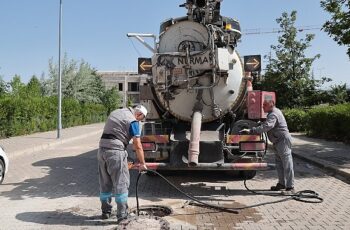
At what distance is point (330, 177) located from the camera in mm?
10008

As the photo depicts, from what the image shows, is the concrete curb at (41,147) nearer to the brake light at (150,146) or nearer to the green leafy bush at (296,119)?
the brake light at (150,146)

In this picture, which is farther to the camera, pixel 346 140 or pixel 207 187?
pixel 346 140

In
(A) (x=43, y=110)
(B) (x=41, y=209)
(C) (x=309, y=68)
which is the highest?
(C) (x=309, y=68)

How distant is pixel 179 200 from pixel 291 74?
2324cm

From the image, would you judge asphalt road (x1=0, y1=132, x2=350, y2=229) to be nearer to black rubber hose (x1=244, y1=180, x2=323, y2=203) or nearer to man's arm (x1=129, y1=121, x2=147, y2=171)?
black rubber hose (x1=244, y1=180, x2=323, y2=203)

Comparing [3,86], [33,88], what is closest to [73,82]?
[33,88]

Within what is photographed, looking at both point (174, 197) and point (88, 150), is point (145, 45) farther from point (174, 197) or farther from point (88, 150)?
point (88, 150)

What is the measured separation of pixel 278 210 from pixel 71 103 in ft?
92.8

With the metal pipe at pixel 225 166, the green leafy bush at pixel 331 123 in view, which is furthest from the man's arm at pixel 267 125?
the green leafy bush at pixel 331 123

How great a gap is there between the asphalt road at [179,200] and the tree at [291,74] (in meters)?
18.0

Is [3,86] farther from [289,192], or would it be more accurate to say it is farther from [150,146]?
[289,192]

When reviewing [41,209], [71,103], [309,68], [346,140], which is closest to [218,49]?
[41,209]

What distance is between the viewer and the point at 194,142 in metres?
7.49

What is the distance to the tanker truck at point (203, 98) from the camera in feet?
25.7
